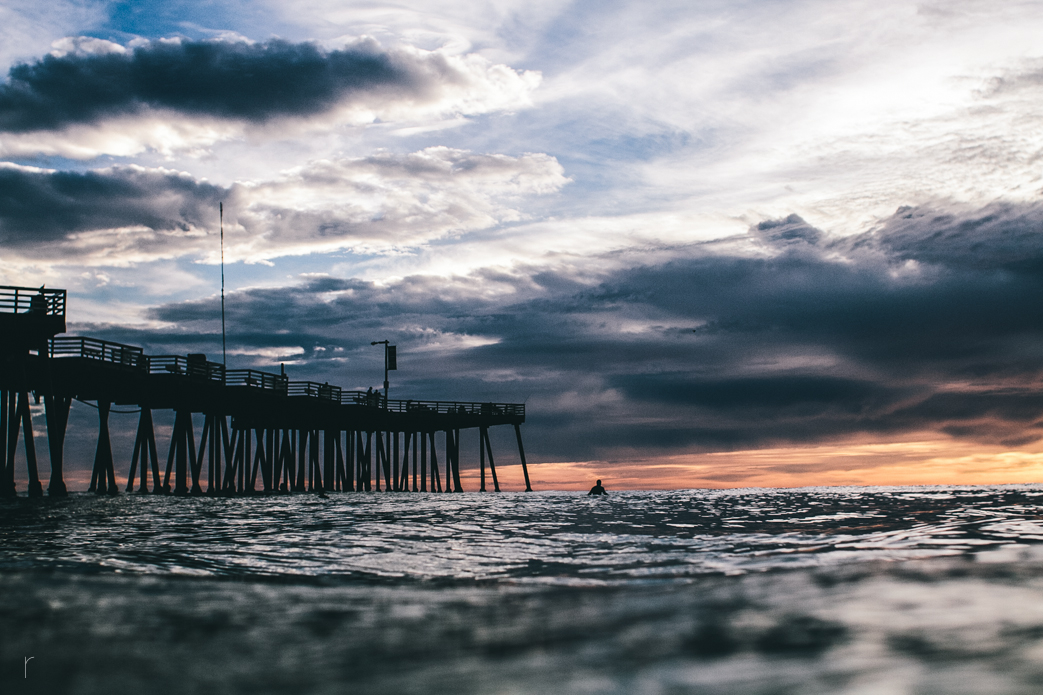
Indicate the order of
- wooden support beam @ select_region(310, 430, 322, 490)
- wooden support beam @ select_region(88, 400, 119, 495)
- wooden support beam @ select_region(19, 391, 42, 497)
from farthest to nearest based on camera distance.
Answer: wooden support beam @ select_region(310, 430, 322, 490), wooden support beam @ select_region(88, 400, 119, 495), wooden support beam @ select_region(19, 391, 42, 497)

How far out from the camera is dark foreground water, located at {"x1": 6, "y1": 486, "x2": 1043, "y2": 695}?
10.3ft

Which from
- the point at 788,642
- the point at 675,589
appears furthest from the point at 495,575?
the point at 788,642

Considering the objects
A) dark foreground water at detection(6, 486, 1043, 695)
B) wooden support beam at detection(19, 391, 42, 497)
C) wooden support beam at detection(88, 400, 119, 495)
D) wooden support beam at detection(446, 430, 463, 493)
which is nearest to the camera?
dark foreground water at detection(6, 486, 1043, 695)

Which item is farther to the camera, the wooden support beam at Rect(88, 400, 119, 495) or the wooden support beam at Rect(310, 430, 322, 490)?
the wooden support beam at Rect(310, 430, 322, 490)

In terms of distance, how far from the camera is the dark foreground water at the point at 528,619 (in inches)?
123

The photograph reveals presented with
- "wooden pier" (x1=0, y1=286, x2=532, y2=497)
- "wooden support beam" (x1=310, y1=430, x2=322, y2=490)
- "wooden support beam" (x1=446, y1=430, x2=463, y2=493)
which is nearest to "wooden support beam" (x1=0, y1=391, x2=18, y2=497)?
"wooden pier" (x1=0, y1=286, x2=532, y2=497)

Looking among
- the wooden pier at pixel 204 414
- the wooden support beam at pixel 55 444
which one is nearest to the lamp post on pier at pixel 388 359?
the wooden pier at pixel 204 414

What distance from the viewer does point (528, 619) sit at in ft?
14.4

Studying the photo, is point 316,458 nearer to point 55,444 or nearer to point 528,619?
point 55,444

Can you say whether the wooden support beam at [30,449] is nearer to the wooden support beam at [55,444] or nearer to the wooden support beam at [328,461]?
the wooden support beam at [55,444]

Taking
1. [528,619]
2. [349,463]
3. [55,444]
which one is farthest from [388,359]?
[528,619]

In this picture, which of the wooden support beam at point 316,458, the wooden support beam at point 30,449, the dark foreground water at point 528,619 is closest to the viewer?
the dark foreground water at point 528,619

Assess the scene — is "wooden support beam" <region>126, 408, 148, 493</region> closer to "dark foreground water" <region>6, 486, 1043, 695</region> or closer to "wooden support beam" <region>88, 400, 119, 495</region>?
"wooden support beam" <region>88, 400, 119, 495</region>

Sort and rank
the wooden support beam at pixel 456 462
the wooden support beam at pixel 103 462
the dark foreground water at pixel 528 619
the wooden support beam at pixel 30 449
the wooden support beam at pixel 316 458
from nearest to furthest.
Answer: the dark foreground water at pixel 528 619 < the wooden support beam at pixel 30 449 < the wooden support beam at pixel 103 462 < the wooden support beam at pixel 316 458 < the wooden support beam at pixel 456 462
